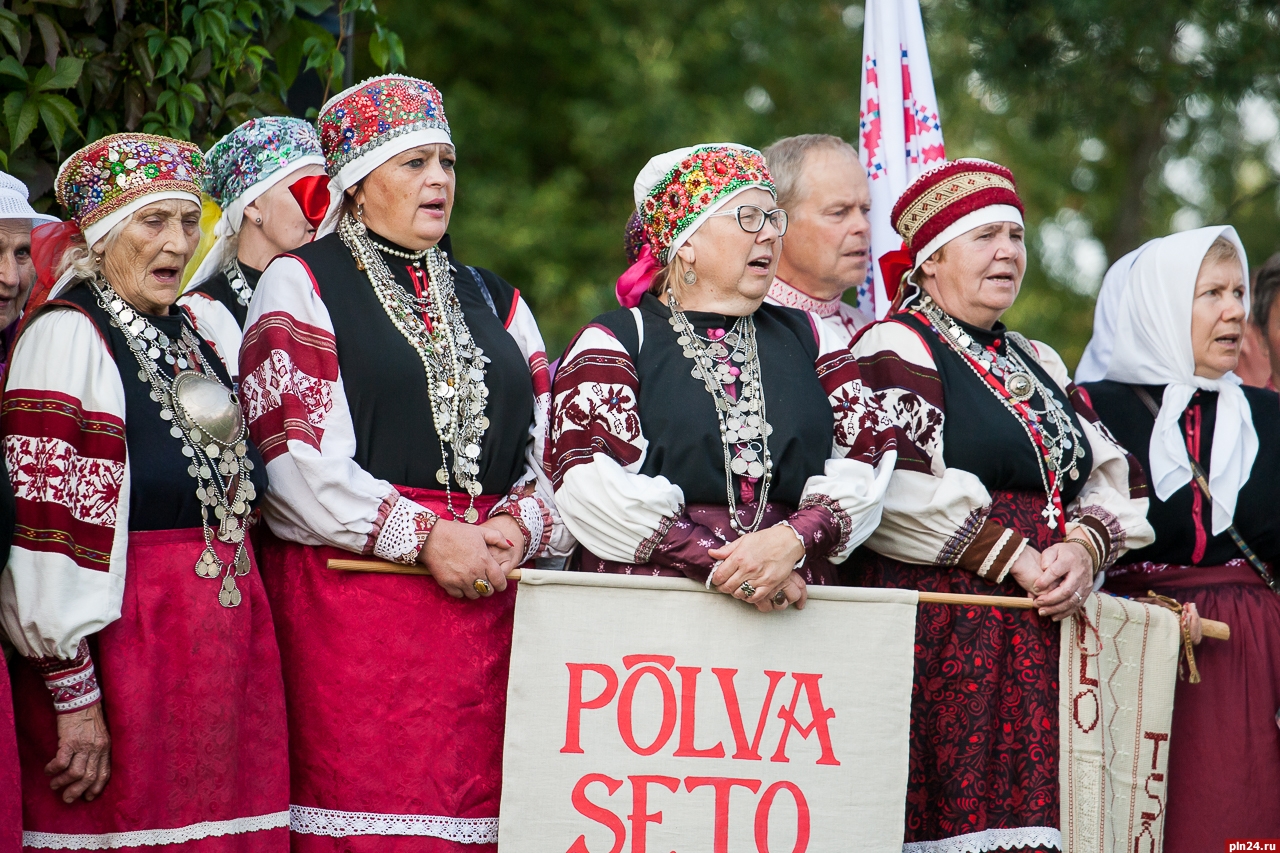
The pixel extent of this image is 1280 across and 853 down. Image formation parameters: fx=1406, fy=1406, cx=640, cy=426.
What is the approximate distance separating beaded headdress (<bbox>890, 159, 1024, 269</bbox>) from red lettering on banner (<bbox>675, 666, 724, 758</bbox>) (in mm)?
1412

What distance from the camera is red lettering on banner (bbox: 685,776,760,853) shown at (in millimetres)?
3217

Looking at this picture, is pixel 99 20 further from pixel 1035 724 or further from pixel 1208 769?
pixel 1208 769

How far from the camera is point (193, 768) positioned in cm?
306

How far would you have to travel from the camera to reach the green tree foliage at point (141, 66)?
12.5 ft

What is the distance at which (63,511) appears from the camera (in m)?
2.94

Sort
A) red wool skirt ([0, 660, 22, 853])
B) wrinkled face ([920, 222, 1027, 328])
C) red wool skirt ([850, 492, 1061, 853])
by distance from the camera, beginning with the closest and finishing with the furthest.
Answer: red wool skirt ([0, 660, 22, 853]) < red wool skirt ([850, 492, 1061, 853]) < wrinkled face ([920, 222, 1027, 328])

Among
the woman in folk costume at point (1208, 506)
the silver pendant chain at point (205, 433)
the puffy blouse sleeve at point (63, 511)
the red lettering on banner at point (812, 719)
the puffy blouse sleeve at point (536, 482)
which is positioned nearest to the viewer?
the puffy blouse sleeve at point (63, 511)

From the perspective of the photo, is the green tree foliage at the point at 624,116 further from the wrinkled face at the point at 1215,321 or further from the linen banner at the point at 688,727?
the linen banner at the point at 688,727

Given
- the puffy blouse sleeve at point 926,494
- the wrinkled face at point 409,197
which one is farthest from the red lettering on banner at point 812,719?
the wrinkled face at point 409,197

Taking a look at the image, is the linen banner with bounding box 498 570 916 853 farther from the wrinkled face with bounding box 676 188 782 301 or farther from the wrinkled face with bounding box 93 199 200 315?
the wrinkled face with bounding box 93 199 200 315

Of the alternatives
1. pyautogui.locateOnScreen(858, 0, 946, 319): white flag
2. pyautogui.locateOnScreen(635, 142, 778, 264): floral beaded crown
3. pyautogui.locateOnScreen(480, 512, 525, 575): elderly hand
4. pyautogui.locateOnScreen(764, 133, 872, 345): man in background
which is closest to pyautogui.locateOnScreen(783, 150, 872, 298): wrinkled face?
pyautogui.locateOnScreen(764, 133, 872, 345): man in background

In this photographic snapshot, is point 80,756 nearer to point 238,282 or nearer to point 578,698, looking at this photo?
point 578,698

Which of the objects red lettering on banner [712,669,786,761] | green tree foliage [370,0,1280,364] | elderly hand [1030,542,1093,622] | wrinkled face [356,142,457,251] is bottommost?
red lettering on banner [712,669,786,761]

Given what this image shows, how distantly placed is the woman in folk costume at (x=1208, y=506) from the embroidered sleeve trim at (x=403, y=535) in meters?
2.07
